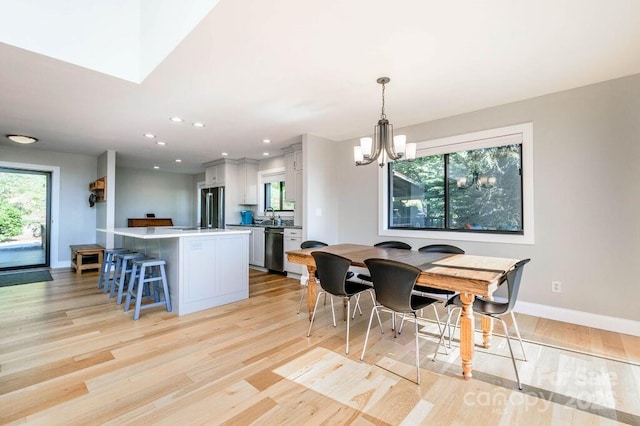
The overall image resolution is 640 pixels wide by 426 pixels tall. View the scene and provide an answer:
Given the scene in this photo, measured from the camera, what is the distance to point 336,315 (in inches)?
128

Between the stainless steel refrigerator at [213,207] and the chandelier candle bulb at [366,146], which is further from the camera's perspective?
the stainless steel refrigerator at [213,207]

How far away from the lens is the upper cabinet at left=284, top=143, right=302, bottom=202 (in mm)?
5133

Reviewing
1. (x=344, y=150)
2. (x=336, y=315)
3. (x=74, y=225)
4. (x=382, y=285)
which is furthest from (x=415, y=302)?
(x=74, y=225)

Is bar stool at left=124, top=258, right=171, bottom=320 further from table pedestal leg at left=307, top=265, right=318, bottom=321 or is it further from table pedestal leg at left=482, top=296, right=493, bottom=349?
table pedestal leg at left=482, top=296, right=493, bottom=349

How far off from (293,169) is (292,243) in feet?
4.38

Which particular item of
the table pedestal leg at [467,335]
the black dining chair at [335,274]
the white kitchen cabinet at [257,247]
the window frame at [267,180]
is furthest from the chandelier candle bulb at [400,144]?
the window frame at [267,180]

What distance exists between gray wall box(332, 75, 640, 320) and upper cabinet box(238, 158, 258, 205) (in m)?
4.87

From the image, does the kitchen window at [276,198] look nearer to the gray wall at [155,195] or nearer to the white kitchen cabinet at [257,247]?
the white kitchen cabinet at [257,247]

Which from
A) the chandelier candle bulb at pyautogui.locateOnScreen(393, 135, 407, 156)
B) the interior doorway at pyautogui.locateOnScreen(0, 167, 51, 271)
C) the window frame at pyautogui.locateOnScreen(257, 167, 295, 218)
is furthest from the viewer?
the window frame at pyautogui.locateOnScreen(257, 167, 295, 218)

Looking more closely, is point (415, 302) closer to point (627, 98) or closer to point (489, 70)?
point (489, 70)

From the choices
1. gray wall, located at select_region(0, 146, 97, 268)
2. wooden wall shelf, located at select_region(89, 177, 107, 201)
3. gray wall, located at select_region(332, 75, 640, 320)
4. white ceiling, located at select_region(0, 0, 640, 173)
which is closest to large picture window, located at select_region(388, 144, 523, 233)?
gray wall, located at select_region(332, 75, 640, 320)

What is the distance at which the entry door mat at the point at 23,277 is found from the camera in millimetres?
4613

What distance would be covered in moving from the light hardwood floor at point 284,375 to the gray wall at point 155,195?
5.57 m

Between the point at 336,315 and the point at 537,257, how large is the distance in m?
2.30
